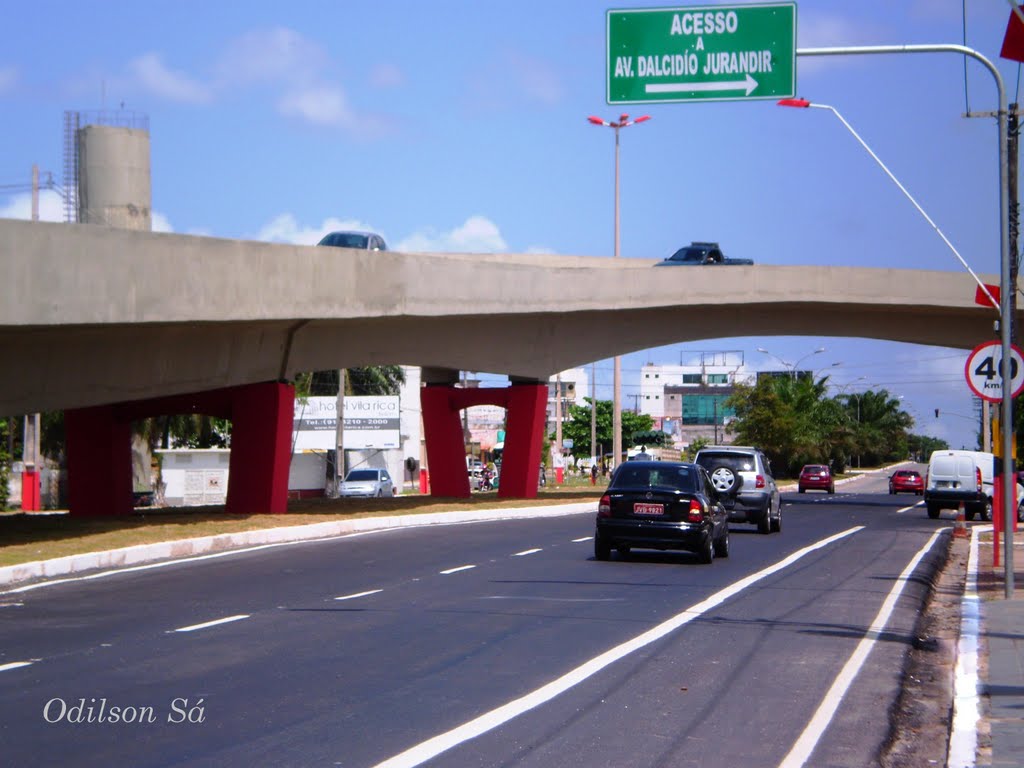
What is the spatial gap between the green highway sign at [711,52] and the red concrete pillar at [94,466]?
23.4m

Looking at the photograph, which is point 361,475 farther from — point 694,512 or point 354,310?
point 694,512

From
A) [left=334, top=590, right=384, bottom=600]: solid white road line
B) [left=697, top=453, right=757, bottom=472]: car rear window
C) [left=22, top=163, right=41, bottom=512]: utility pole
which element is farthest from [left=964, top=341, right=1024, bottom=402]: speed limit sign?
[left=22, top=163, right=41, bottom=512]: utility pole

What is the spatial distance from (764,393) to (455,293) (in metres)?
51.3

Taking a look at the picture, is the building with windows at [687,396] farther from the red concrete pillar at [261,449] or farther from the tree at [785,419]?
the red concrete pillar at [261,449]

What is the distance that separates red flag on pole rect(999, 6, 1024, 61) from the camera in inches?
554

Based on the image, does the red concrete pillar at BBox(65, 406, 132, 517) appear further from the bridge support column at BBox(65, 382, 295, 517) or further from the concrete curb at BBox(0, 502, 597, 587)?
the concrete curb at BBox(0, 502, 597, 587)

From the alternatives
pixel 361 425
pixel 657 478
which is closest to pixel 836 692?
pixel 657 478

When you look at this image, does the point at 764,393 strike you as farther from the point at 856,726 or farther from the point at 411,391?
the point at 856,726

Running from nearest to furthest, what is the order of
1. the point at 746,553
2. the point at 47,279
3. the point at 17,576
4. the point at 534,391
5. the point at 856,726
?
the point at 856,726 < the point at 17,576 < the point at 47,279 < the point at 746,553 < the point at 534,391

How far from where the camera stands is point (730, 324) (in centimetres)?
4706

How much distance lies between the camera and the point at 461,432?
44656mm

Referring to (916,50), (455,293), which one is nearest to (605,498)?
(916,50)

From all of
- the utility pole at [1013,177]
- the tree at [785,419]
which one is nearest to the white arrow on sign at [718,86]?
the utility pole at [1013,177]

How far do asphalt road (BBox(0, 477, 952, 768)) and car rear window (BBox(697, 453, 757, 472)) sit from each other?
9321 millimetres
